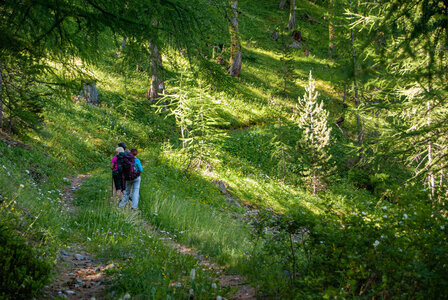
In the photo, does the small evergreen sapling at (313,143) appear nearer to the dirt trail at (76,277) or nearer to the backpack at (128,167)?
the backpack at (128,167)

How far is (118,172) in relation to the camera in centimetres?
916

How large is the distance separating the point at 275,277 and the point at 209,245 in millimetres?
2668

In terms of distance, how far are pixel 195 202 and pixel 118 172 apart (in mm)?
2959

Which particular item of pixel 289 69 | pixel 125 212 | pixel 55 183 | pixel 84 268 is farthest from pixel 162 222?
pixel 289 69

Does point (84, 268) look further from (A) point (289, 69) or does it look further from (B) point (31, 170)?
(A) point (289, 69)

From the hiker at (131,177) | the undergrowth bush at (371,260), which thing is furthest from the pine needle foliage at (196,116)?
the undergrowth bush at (371,260)

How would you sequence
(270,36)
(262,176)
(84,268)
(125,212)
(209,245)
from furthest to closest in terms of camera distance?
(270,36)
(262,176)
(125,212)
(209,245)
(84,268)

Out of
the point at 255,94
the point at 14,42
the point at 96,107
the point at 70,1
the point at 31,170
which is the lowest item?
the point at 31,170

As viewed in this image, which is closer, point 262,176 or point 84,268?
point 84,268

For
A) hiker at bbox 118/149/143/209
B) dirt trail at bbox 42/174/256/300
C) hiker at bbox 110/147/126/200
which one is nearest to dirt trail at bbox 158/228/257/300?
dirt trail at bbox 42/174/256/300

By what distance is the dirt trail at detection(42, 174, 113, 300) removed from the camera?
4094mm

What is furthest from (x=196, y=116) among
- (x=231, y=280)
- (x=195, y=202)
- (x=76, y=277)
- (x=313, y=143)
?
(x=76, y=277)

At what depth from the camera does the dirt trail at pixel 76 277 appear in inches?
161

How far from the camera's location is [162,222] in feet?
27.1
